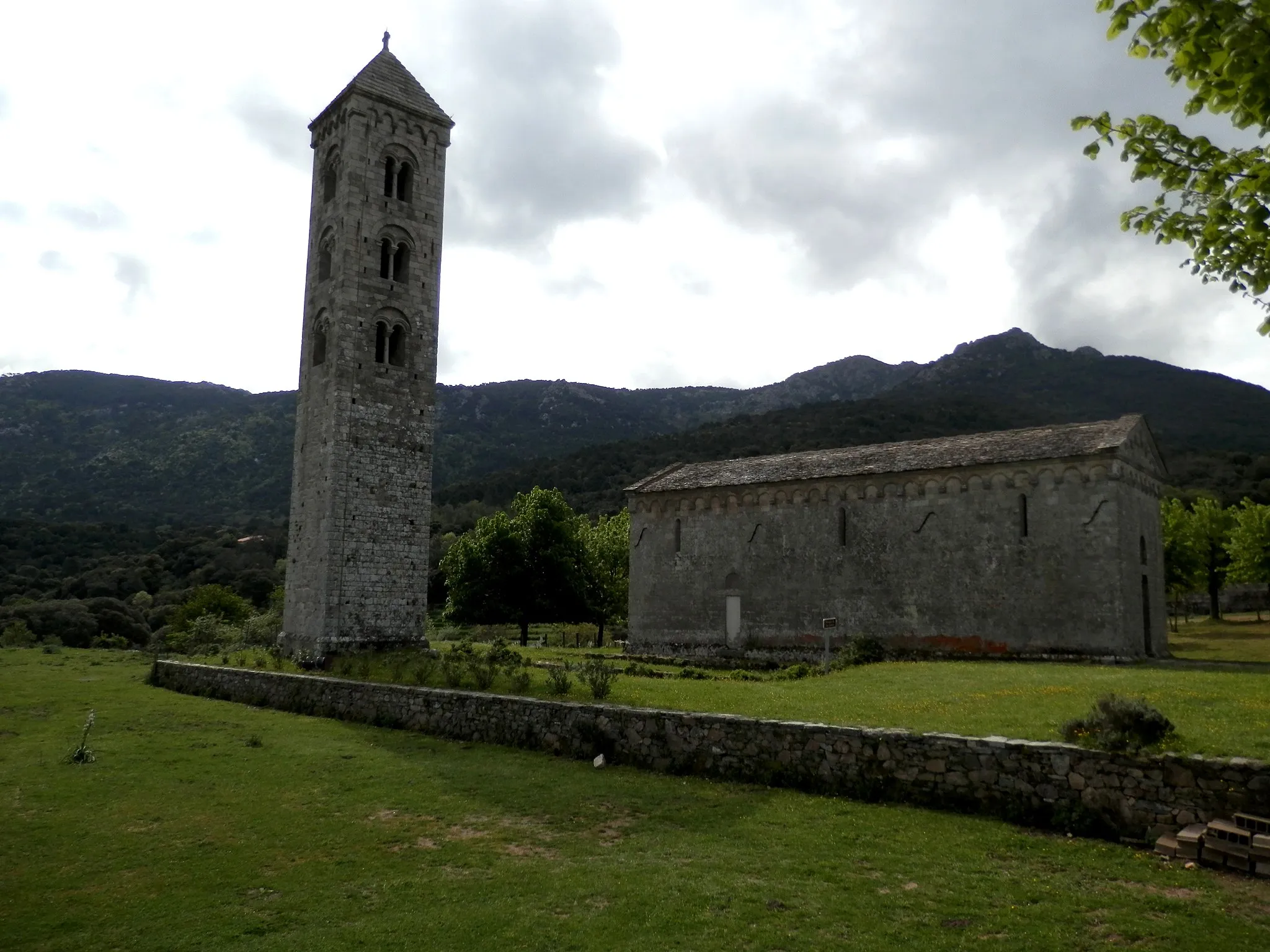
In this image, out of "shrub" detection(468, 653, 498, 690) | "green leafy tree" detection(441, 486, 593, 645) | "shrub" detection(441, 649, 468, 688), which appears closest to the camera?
"shrub" detection(468, 653, 498, 690)

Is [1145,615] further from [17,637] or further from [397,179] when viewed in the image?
[17,637]

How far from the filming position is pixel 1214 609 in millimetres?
44375

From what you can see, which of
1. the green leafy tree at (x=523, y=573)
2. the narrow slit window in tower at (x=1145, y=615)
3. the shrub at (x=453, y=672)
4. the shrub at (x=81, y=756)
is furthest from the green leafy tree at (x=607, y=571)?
the shrub at (x=81, y=756)

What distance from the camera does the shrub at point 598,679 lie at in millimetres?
16062

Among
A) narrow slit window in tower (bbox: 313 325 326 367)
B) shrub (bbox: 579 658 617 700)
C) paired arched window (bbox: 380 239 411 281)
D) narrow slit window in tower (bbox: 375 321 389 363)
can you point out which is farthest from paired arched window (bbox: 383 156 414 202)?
shrub (bbox: 579 658 617 700)

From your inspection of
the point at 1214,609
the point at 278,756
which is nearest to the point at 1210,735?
the point at 278,756

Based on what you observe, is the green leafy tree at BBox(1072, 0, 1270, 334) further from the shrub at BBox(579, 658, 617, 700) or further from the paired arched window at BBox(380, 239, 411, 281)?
the paired arched window at BBox(380, 239, 411, 281)

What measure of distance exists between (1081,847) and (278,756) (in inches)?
491

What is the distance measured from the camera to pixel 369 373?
26.5 metres

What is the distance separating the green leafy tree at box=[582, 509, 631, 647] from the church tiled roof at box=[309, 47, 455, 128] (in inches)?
814

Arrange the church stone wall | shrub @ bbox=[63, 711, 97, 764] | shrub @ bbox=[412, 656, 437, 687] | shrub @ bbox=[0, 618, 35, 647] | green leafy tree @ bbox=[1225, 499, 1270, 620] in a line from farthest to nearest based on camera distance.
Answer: shrub @ bbox=[0, 618, 35, 647], green leafy tree @ bbox=[1225, 499, 1270, 620], the church stone wall, shrub @ bbox=[412, 656, 437, 687], shrub @ bbox=[63, 711, 97, 764]

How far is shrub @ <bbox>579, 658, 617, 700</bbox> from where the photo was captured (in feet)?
52.7

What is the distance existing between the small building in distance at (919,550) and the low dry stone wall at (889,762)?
10.0 meters

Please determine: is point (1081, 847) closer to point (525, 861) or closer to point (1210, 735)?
point (1210, 735)
